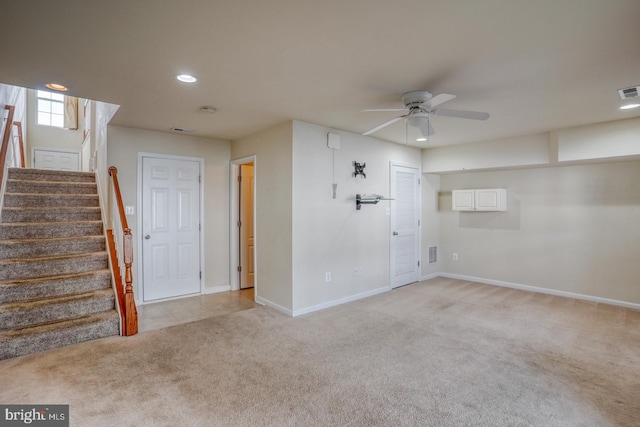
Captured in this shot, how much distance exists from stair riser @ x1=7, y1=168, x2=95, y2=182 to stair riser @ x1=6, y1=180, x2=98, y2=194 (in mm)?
258

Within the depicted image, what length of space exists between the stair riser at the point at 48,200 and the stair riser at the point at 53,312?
1.73 m

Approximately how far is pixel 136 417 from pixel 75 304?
189 centimetres

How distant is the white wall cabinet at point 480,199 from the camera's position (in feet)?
17.9

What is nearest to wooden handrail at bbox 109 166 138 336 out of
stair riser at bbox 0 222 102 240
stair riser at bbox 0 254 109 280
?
stair riser at bbox 0 254 109 280

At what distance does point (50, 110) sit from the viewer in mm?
7492

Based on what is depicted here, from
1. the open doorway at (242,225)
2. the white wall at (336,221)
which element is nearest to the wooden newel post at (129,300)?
the white wall at (336,221)

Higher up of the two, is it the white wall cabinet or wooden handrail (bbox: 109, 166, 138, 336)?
the white wall cabinet

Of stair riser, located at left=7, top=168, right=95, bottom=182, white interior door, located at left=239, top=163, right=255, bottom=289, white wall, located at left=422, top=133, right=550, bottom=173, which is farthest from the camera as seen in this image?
white interior door, located at left=239, top=163, right=255, bottom=289

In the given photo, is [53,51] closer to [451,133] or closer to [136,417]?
[136,417]

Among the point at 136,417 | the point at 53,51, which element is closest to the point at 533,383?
the point at 136,417

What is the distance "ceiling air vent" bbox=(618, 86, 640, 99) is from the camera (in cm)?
294

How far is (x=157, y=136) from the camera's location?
4.60 metres

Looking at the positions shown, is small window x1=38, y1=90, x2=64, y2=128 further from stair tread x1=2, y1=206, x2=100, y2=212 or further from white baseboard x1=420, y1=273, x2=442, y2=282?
white baseboard x1=420, y1=273, x2=442, y2=282

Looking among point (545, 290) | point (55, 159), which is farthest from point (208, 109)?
point (55, 159)
